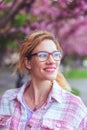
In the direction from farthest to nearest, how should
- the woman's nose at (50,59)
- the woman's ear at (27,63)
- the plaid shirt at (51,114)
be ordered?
the woman's ear at (27,63) < the woman's nose at (50,59) < the plaid shirt at (51,114)

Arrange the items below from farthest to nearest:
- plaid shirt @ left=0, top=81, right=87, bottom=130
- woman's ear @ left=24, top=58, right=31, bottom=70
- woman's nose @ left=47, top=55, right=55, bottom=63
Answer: woman's ear @ left=24, top=58, right=31, bottom=70 < woman's nose @ left=47, top=55, right=55, bottom=63 < plaid shirt @ left=0, top=81, right=87, bottom=130

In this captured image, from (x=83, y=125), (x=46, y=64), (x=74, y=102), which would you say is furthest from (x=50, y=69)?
(x=83, y=125)

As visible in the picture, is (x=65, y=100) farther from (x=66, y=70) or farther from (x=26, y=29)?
(x=66, y=70)

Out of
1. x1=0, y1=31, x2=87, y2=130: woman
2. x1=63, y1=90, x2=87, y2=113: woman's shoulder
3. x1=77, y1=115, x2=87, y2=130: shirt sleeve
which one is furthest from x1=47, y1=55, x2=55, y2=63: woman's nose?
x1=77, y1=115, x2=87, y2=130: shirt sleeve

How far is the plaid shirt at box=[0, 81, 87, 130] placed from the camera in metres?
3.08

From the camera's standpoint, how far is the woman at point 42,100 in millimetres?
3100

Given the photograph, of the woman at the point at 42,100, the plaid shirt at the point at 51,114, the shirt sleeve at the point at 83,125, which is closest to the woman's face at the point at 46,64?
the woman at the point at 42,100

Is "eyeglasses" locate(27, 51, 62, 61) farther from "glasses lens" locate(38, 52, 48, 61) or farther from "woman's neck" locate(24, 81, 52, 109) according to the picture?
"woman's neck" locate(24, 81, 52, 109)

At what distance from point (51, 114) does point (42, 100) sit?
19 centimetres

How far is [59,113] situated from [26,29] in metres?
7.07

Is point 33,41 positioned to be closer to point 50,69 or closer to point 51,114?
point 50,69

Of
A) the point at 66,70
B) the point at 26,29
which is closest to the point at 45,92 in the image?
the point at 26,29

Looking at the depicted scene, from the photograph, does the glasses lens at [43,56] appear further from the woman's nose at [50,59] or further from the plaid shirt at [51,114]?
the plaid shirt at [51,114]

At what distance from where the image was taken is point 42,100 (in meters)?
3.28
